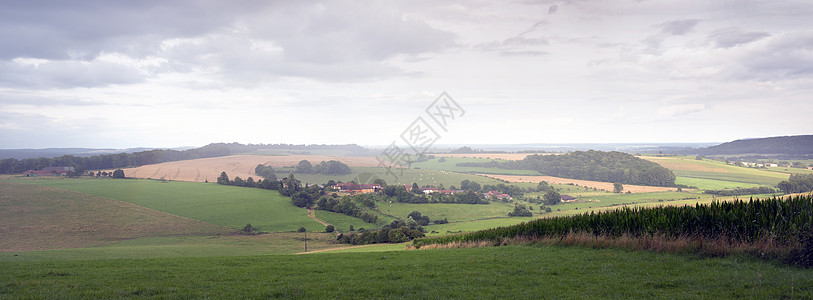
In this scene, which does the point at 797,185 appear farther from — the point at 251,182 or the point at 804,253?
the point at 251,182

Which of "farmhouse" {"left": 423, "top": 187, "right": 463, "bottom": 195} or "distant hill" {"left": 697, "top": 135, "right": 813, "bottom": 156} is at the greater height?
"distant hill" {"left": 697, "top": 135, "right": 813, "bottom": 156}

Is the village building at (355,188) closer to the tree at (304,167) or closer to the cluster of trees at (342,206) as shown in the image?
the cluster of trees at (342,206)

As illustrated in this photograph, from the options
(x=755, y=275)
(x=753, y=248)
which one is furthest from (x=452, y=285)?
(x=753, y=248)

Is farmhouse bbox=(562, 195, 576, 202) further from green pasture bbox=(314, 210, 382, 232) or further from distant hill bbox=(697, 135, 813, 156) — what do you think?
distant hill bbox=(697, 135, 813, 156)

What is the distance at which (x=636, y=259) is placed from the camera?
9.28 meters

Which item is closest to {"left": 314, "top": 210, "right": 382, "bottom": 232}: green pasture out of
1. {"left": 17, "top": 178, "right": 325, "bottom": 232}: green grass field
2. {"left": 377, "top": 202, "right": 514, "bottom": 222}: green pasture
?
{"left": 17, "top": 178, "right": 325, "bottom": 232}: green grass field

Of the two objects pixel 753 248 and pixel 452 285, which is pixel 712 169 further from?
pixel 452 285

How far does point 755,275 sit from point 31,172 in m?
105

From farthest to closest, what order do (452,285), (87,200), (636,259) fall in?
1. (87,200)
2. (636,259)
3. (452,285)

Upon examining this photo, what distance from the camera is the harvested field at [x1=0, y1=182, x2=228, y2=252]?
39.8 metres

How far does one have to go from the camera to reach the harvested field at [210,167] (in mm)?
82375

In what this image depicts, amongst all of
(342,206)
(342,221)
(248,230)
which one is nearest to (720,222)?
(248,230)

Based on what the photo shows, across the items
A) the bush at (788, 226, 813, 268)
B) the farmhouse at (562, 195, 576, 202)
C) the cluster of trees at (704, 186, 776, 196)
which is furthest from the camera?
the farmhouse at (562, 195, 576, 202)

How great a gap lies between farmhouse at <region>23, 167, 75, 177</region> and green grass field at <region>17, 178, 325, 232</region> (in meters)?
7.97
